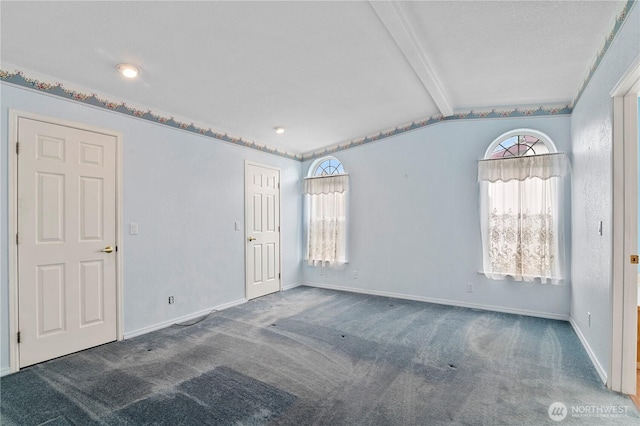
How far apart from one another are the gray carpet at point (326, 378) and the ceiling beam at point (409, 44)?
271 centimetres

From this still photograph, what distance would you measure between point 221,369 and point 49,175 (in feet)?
7.51

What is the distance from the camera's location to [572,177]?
3529 mm

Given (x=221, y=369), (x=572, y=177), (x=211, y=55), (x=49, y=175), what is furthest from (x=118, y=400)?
(x=572, y=177)

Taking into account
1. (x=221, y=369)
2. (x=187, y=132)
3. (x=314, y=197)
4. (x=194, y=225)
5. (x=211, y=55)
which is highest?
(x=211, y=55)

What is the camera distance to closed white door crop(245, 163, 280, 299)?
463 cm

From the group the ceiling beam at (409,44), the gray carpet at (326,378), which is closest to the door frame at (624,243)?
the gray carpet at (326,378)

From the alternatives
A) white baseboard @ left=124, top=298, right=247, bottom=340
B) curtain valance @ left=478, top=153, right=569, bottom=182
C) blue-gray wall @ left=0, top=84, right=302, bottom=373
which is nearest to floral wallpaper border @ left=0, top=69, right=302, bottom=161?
blue-gray wall @ left=0, top=84, right=302, bottom=373

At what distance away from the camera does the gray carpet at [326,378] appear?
6.33 feet

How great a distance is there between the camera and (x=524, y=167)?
3.79m

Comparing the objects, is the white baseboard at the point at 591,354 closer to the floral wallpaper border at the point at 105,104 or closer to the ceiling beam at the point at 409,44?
the ceiling beam at the point at 409,44

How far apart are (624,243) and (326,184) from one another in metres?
3.86

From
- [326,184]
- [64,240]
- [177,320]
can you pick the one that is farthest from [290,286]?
[64,240]

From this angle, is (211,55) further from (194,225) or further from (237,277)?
(237,277)

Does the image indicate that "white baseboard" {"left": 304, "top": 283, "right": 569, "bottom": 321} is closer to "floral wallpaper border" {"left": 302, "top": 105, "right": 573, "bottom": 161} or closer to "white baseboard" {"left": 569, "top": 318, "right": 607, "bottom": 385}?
"white baseboard" {"left": 569, "top": 318, "right": 607, "bottom": 385}
